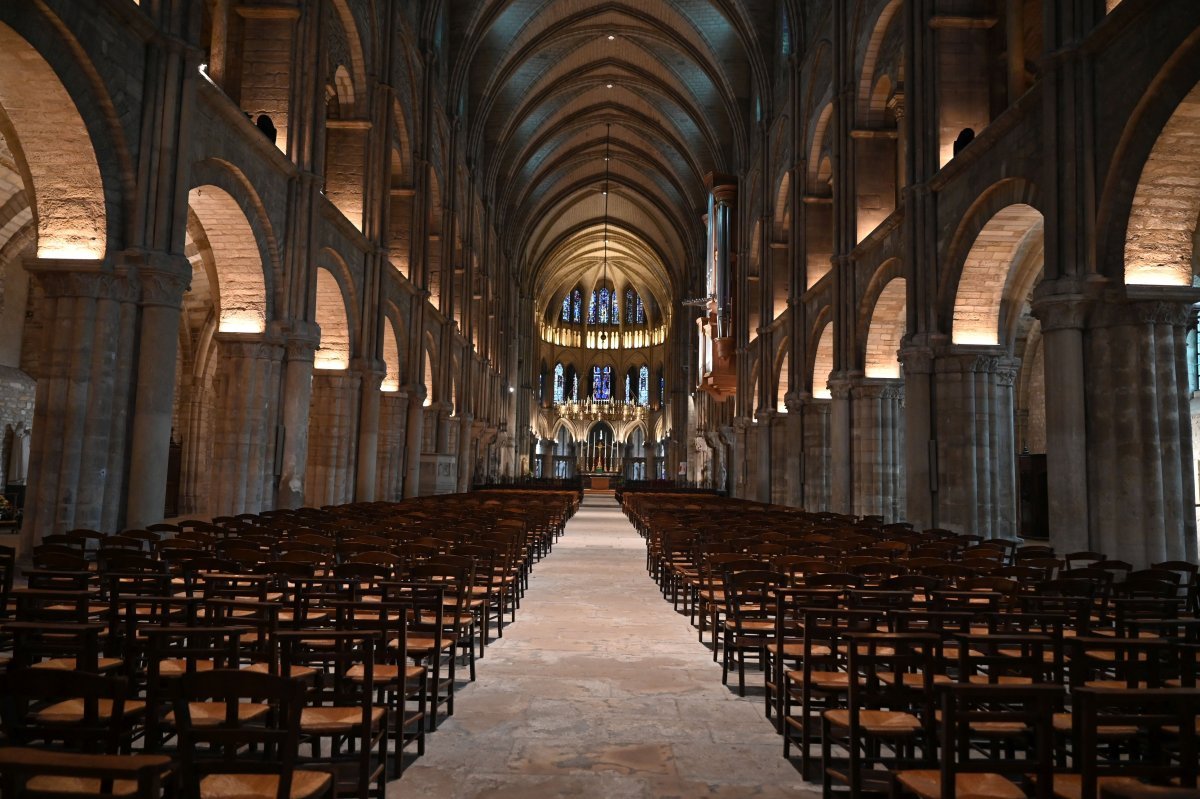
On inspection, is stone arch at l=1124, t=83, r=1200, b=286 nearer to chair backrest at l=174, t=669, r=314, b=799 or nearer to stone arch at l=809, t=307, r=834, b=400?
chair backrest at l=174, t=669, r=314, b=799

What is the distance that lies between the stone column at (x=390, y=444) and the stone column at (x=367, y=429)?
7.05 feet

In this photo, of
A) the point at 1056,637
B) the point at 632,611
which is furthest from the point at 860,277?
the point at 1056,637

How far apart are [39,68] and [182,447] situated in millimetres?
19982

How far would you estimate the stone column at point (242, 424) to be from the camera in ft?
56.2

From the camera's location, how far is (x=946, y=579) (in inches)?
323

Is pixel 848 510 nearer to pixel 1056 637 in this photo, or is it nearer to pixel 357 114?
pixel 357 114

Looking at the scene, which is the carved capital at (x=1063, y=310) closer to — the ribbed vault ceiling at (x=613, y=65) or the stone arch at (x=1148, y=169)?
the stone arch at (x=1148, y=169)

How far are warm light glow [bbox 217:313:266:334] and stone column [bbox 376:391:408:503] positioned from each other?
28.6 feet

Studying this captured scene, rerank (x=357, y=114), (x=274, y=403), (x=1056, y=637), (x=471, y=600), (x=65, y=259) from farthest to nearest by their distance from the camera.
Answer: (x=357, y=114)
(x=274, y=403)
(x=65, y=259)
(x=471, y=600)
(x=1056, y=637)

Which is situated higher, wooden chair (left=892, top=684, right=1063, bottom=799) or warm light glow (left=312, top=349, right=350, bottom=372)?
warm light glow (left=312, top=349, right=350, bottom=372)

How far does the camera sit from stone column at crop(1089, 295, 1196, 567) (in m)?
11.1

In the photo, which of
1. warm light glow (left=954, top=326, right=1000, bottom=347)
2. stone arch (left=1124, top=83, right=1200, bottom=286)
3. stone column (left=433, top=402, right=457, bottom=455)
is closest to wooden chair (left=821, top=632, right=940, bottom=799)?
stone arch (left=1124, top=83, right=1200, bottom=286)

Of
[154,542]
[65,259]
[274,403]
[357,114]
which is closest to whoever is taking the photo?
[154,542]

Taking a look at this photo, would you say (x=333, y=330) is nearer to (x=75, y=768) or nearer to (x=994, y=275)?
(x=994, y=275)
